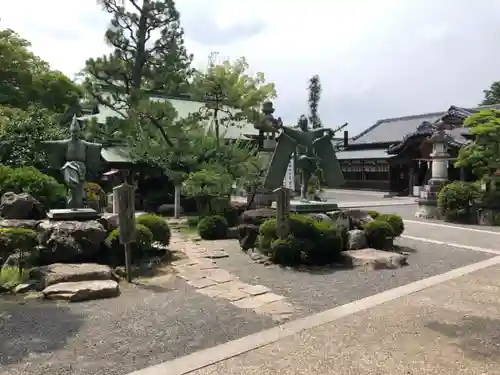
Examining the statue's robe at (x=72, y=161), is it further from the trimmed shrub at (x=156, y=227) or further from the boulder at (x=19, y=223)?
the trimmed shrub at (x=156, y=227)

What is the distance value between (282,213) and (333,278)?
1931mm

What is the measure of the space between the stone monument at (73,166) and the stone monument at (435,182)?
14239 mm

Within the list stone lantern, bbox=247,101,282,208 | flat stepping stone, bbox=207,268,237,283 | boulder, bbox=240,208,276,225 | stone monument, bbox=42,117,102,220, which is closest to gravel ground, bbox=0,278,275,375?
flat stepping stone, bbox=207,268,237,283

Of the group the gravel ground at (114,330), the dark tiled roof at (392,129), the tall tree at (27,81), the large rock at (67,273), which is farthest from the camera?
the dark tiled roof at (392,129)

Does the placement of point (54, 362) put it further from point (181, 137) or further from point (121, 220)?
point (181, 137)

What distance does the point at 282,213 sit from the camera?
9.28 meters

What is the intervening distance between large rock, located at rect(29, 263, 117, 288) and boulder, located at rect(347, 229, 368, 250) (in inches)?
212

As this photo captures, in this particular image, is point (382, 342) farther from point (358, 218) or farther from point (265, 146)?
point (265, 146)

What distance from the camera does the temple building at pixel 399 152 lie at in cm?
2998

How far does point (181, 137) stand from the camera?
17.3 m

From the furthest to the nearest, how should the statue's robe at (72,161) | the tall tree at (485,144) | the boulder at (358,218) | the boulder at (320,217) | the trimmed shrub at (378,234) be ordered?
the tall tree at (485,144), the boulder at (358,218), the boulder at (320,217), the trimmed shrub at (378,234), the statue's robe at (72,161)

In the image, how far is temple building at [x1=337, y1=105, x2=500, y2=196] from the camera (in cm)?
2998

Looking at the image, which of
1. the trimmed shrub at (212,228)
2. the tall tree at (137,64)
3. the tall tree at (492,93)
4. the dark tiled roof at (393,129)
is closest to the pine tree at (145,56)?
the tall tree at (137,64)

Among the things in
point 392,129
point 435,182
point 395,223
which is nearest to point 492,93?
point 392,129
